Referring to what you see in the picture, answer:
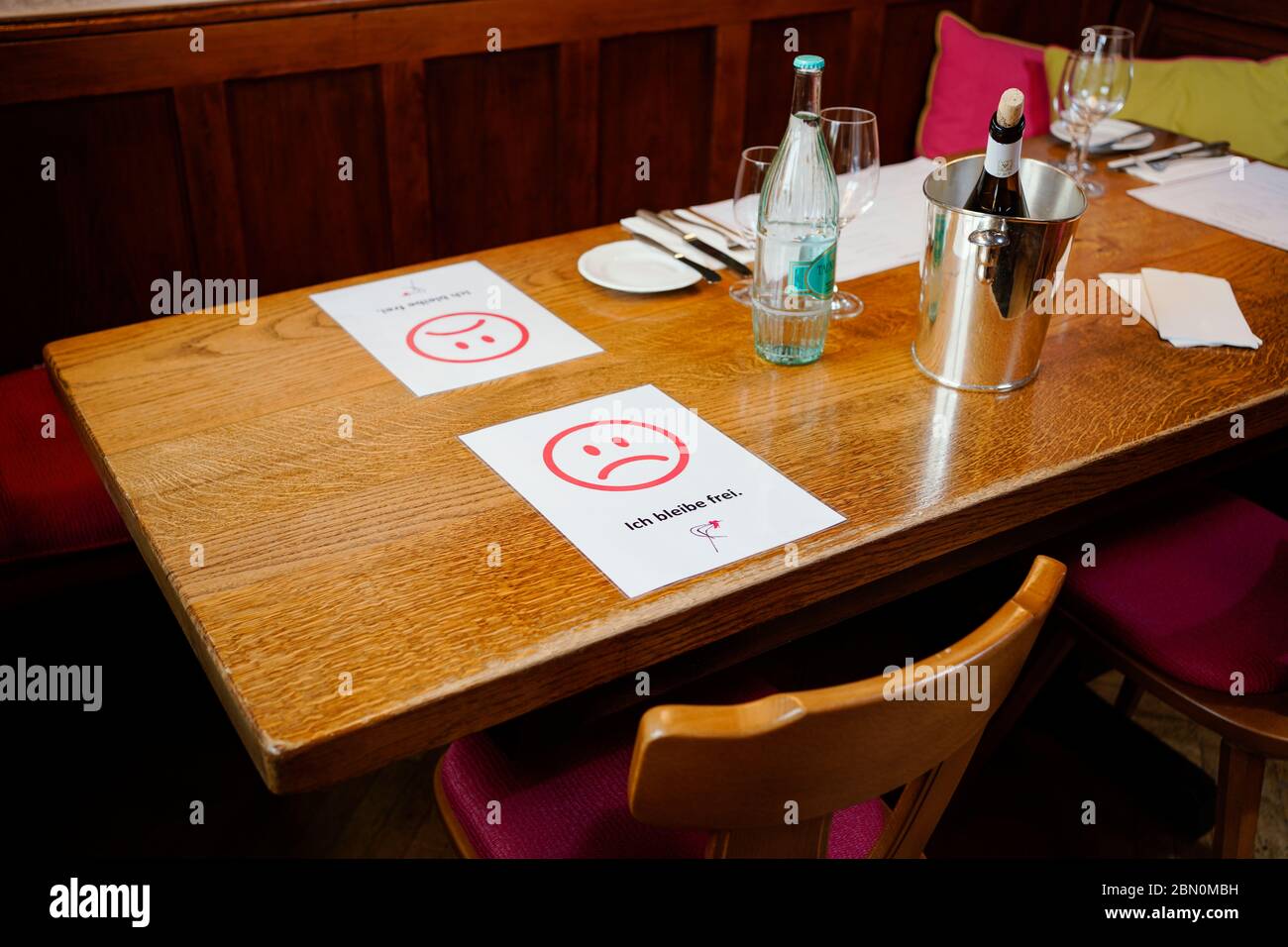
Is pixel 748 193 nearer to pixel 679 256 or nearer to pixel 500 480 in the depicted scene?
pixel 679 256

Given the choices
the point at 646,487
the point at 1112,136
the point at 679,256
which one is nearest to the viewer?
the point at 646,487

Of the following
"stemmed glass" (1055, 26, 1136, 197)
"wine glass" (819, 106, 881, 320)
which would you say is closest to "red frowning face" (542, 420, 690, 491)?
"wine glass" (819, 106, 881, 320)

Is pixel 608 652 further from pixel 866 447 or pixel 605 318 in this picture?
pixel 605 318

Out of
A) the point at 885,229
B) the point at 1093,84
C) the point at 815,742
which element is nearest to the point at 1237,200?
the point at 1093,84

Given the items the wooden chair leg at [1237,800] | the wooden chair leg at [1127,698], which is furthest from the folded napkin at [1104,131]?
the wooden chair leg at [1237,800]

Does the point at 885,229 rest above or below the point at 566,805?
above

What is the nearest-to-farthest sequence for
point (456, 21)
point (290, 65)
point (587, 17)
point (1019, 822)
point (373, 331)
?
1. point (373, 331)
2. point (1019, 822)
3. point (290, 65)
4. point (456, 21)
5. point (587, 17)

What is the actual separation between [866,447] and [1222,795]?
27.7 inches

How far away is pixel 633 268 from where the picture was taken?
1.52 m

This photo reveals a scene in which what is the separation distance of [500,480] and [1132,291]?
92 centimetres

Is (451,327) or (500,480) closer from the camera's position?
(500,480)

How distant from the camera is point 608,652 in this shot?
0.88 metres

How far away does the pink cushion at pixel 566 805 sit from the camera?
3.50ft
